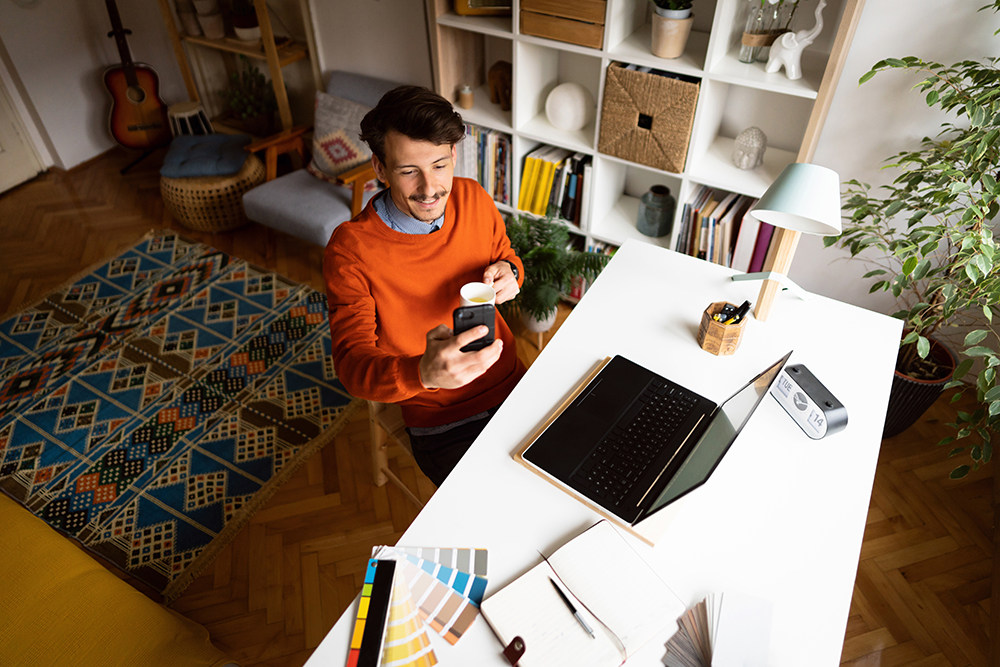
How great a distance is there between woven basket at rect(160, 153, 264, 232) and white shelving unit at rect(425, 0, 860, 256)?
55.8 inches

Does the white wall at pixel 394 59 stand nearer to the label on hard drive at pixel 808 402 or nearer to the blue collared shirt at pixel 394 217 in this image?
the label on hard drive at pixel 808 402

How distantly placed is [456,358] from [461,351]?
2 cm

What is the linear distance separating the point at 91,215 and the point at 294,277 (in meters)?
1.50

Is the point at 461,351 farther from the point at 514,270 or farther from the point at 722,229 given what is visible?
the point at 722,229

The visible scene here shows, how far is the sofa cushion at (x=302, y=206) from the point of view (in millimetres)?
2961

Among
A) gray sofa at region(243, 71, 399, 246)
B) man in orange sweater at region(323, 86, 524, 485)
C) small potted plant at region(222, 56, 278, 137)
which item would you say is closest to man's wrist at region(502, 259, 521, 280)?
man in orange sweater at region(323, 86, 524, 485)

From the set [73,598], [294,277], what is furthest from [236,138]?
[73,598]

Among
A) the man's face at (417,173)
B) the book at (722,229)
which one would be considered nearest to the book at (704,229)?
the book at (722,229)

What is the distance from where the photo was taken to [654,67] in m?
2.18

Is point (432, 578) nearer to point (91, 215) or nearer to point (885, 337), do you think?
point (885, 337)

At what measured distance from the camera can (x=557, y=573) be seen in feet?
3.75

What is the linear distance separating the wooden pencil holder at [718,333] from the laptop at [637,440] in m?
0.14

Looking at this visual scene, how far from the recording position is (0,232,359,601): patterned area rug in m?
2.23

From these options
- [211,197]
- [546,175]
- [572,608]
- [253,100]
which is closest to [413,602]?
[572,608]
